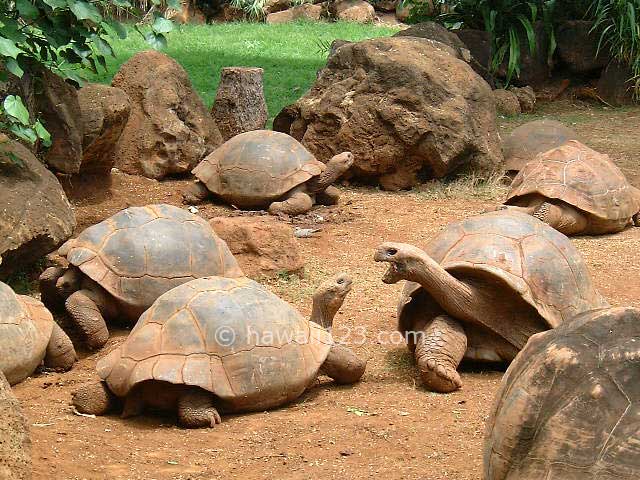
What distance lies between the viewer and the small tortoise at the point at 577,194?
7.52m

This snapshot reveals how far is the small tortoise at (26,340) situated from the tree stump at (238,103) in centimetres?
539

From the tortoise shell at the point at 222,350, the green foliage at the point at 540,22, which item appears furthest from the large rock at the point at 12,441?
the green foliage at the point at 540,22

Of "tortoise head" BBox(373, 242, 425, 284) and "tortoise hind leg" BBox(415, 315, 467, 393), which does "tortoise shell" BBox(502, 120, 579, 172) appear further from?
"tortoise head" BBox(373, 242, 425, 284)

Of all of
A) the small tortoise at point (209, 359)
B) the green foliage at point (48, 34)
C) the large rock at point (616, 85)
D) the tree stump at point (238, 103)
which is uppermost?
the green foliage at point (48, 34)

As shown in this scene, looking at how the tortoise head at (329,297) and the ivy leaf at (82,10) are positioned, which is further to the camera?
the ivy leaf at (82,10)

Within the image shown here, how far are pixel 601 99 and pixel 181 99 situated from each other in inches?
271

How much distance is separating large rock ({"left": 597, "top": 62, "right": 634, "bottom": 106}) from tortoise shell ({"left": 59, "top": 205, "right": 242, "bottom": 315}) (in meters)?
9.48

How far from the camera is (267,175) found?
8.23m

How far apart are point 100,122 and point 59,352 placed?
321 cm

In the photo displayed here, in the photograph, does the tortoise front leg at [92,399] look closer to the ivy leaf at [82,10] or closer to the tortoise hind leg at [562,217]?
the ivy leaf at [82,10]

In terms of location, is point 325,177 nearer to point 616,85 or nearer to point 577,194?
point 577,194

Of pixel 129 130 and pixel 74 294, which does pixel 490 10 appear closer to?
pixel 129 130

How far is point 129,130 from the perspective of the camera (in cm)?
893

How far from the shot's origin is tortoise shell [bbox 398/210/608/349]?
14.9 feet
